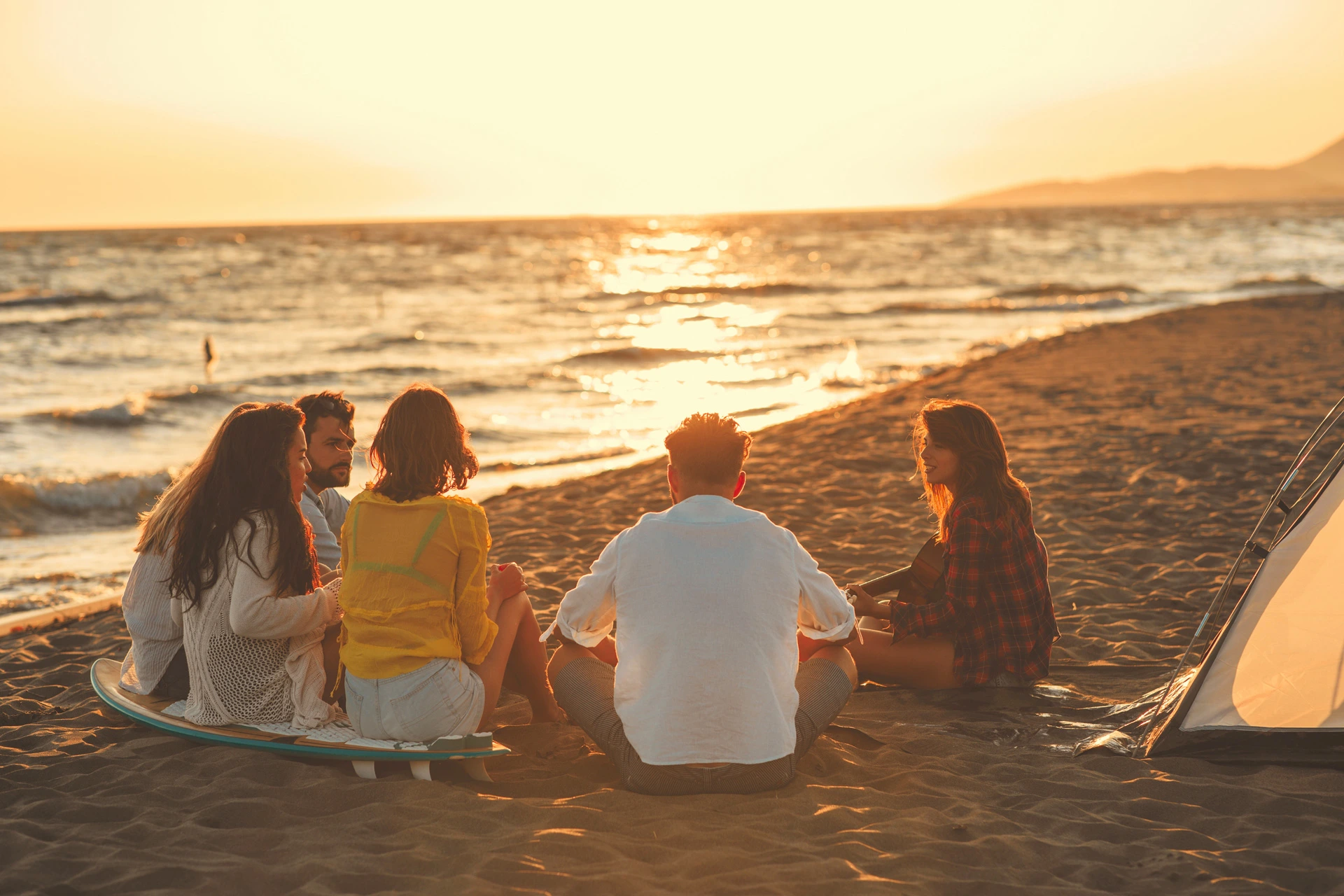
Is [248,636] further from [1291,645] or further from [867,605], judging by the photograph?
[1291,645]

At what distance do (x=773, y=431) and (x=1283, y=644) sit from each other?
7207 mm

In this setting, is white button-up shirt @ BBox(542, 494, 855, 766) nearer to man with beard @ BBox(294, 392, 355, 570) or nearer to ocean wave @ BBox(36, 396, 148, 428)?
man with beard @ BBox(294, 392, 355, 570)

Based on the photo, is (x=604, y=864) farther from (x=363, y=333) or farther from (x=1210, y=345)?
(x=363, y=333)

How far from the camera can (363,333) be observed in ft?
78.6

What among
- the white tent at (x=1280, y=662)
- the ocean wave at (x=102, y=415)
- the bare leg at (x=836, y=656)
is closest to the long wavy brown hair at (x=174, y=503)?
the bare leg at (x=836, y=656)

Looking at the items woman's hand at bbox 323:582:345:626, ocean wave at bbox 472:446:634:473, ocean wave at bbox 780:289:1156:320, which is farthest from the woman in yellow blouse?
ocean wave at bbox 780:289:1156:320

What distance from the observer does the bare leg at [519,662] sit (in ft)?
12.3

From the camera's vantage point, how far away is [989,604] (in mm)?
4152

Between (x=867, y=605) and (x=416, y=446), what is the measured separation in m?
2.01

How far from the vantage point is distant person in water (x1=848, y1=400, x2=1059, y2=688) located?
13.2 feet

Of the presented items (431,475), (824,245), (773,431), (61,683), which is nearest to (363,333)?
(773,431)

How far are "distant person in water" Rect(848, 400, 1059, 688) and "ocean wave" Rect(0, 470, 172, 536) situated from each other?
22.9 ft

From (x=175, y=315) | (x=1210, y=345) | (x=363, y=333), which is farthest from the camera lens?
(x=175, y=315)

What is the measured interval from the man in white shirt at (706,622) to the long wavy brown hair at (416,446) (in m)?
0.61
